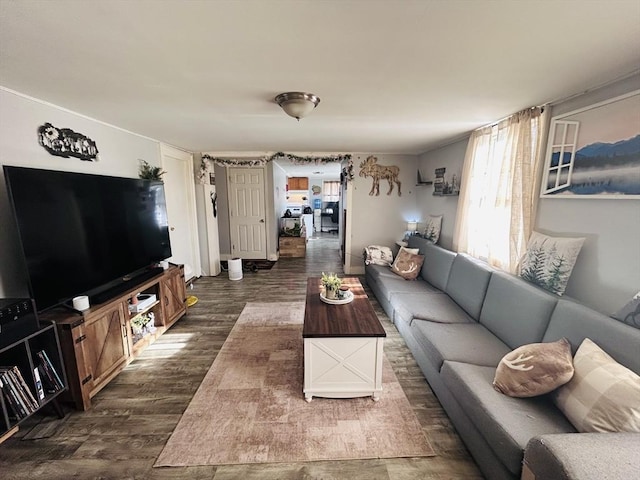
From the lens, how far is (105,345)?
219 centimetres

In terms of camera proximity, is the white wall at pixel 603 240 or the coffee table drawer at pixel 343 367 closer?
the white wall at pixel 603 240

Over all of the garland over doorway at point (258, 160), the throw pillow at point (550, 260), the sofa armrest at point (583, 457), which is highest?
the garland over doorway at point (258, 160)

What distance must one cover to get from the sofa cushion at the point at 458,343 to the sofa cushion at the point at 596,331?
37cm

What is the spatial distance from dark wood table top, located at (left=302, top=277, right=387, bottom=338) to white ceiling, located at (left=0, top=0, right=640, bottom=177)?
1.74 m

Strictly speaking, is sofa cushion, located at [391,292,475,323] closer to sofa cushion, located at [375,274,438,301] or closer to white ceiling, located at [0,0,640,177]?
sofa cushion, located at [375,274,438,301]

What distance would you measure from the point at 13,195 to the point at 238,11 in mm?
1869

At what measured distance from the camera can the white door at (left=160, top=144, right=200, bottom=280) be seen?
4211 millimetres

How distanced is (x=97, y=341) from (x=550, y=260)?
11.5 ft

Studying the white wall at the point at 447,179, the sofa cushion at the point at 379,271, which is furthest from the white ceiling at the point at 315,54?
the sofa cushion at the point at 379,271

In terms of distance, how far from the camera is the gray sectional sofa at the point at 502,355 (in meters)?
1.09

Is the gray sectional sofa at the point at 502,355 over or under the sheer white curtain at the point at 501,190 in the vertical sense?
under

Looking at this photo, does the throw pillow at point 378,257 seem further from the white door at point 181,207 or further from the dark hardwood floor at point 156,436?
the white door at point 181,207

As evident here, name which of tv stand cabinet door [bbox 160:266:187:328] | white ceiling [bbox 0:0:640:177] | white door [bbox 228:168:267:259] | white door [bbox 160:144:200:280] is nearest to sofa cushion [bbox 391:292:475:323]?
white ceiling [bbox 0:0:640:177]

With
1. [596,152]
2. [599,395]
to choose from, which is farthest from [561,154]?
[599,395]
